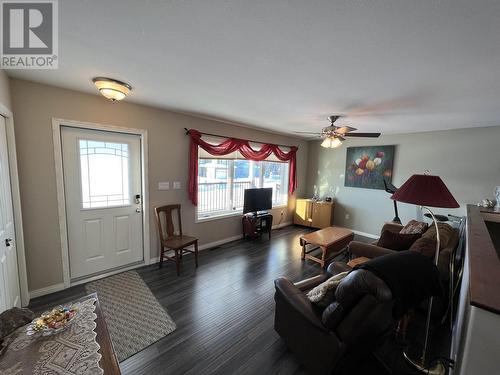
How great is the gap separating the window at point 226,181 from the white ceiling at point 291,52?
1.53 m

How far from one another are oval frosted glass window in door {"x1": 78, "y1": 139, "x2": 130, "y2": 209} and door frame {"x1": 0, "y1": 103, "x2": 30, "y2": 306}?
568mm

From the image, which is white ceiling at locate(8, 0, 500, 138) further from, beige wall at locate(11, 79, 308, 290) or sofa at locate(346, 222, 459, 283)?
sofa at locate(346, 222, 459, 283)

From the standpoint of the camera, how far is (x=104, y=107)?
2658mm

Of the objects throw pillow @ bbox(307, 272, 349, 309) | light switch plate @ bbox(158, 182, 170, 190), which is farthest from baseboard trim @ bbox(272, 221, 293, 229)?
throw pillow @ bbox(307, 272, 349, 309)

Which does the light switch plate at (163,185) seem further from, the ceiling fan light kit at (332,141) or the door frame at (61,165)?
the ceiling fan light kit at (332,141)

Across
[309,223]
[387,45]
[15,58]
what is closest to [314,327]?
[387,45]

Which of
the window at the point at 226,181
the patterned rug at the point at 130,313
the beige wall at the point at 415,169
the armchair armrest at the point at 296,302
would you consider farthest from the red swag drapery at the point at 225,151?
the armchair armrest at the point at 296,302

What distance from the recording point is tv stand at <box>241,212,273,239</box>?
4.33 metres

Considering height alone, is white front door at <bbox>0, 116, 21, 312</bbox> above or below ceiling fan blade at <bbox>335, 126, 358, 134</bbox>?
below

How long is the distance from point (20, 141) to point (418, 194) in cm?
377

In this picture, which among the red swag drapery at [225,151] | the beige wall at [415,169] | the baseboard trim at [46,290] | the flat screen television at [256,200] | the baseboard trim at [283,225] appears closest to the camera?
the baseboard trim at [46,290]

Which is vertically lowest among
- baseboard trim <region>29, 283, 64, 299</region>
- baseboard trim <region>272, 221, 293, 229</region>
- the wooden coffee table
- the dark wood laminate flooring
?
the dark wood laminate flooring

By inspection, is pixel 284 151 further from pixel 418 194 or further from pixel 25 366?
pixel 25 366

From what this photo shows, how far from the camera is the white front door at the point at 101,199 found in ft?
8.40
